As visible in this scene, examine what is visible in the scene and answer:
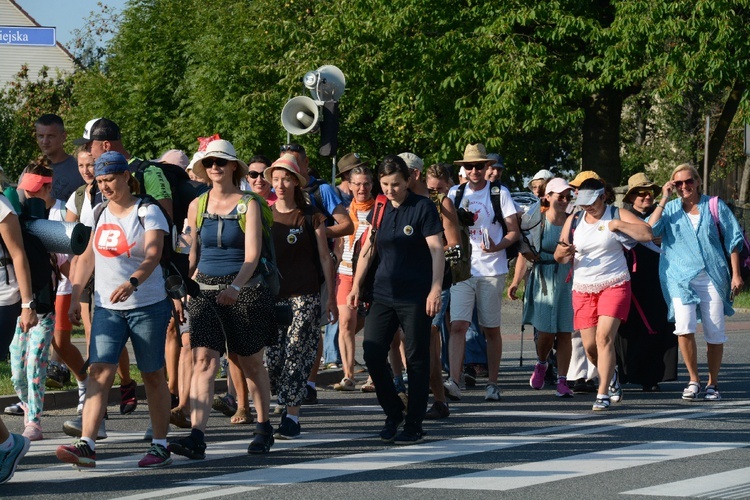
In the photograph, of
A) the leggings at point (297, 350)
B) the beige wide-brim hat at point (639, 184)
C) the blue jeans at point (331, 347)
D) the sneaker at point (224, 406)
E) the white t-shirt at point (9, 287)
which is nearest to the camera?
the white t-shirt at point (9, 287)

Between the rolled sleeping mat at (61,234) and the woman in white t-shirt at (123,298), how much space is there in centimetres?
13

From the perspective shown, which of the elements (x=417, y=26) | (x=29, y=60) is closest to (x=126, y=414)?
(x=417, y=26)

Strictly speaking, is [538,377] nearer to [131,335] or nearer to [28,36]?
[131,335]

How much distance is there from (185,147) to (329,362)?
27.9 meters

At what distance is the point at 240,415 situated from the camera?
389 inches

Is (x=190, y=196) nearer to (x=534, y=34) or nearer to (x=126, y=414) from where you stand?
(x=126, y=414)

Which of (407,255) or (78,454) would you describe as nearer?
(78,454)

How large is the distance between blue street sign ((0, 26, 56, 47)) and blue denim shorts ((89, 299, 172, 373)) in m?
13.8

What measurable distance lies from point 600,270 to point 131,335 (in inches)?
172

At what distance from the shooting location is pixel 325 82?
16531 mm

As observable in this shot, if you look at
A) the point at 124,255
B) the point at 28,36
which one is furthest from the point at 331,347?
the point at 28,36

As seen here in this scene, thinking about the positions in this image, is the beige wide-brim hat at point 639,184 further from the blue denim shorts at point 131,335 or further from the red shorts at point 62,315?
the blue denim shorts at point 131,335

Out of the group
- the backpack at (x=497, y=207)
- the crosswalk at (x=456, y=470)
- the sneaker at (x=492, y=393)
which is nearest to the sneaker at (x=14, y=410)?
the crosswalk at (x=456, y=470)

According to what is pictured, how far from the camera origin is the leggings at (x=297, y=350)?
9094mm
